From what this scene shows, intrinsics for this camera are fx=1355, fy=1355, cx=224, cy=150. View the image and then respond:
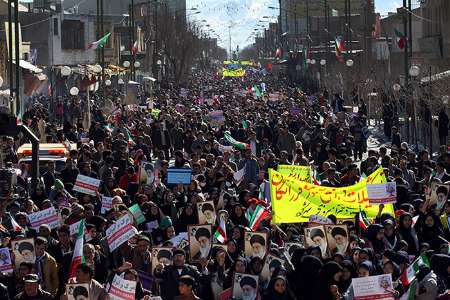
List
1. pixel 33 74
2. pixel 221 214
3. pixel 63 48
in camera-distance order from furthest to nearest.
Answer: pixel 63 48
pixel 33 74
pixel 221 214

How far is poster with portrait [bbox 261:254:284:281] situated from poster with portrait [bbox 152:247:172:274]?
1.00 meters

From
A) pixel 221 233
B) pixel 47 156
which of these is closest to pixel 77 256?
pixel 221 233

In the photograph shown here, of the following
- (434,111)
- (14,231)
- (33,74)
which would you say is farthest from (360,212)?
(33,74)

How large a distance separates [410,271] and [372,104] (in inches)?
1714

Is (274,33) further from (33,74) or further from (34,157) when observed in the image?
(34,157)

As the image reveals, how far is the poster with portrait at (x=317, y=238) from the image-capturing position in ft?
48.4

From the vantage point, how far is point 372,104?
185ft

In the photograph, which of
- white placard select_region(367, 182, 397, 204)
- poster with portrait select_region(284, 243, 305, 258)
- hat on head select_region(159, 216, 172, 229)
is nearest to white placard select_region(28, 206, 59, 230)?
hat on head select_region(159, 216, 172, 229)

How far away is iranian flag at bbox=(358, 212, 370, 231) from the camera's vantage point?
17.0 meters

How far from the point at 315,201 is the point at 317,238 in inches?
120

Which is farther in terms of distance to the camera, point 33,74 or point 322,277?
point 33,74

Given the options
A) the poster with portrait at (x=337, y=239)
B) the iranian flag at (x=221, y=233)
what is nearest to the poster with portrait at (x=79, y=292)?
the poster with portrait at (x=337, y=239)

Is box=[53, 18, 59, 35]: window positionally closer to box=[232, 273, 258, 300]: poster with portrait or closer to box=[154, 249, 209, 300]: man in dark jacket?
box=[154, 249, 209, 300]: man in dark jacket

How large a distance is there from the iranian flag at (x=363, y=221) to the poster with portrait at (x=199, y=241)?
2422 mm
